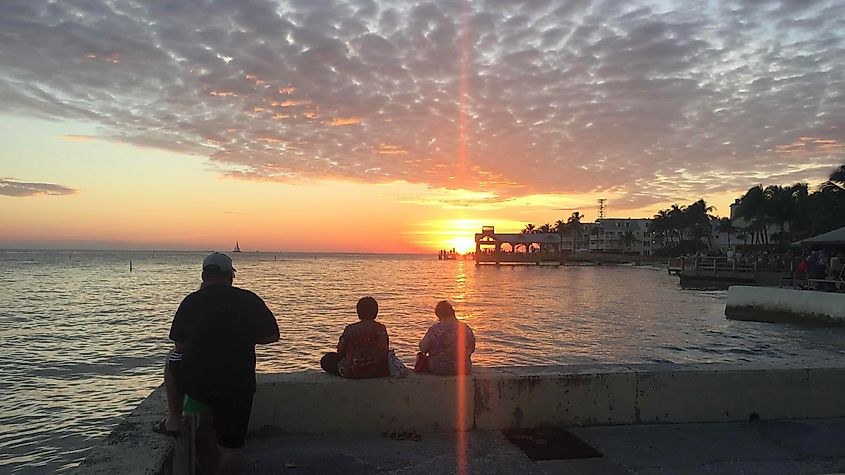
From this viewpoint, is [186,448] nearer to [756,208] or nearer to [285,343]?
[285,343]

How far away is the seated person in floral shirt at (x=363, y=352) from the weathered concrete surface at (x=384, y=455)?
0.53 m

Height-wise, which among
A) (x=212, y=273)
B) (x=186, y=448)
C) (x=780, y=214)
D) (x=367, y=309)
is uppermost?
(x=780, y=214)

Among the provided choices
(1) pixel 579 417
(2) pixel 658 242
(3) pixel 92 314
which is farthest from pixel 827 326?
(2) pixel 658 242

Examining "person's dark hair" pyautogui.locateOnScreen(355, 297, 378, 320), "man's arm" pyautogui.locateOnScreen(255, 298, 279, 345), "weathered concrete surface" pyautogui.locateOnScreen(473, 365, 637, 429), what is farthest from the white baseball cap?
"weathered concrete surface" pyautogui.locateOnScreen(473, 365, 637, 429)

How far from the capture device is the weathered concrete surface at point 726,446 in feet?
13.9

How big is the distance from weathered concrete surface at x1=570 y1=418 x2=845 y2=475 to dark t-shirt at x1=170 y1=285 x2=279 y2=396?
2.88m

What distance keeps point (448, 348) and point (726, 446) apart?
7.90 feet

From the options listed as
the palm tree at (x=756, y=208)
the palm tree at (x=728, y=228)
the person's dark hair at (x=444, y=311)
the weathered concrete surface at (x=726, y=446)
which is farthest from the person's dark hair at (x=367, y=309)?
the palm tree at (x=728, y=228)

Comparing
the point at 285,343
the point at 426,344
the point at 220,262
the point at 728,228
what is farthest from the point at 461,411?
the point at 728,228

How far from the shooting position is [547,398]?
5.04m

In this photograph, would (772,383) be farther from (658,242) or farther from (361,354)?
(658,242)

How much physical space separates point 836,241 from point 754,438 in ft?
100

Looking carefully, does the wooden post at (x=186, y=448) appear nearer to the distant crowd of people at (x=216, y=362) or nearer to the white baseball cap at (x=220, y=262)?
the distant crowd of people at (x=216, y=362)

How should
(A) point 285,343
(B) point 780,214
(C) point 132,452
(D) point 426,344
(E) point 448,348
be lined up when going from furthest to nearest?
(B) point 780,214
(A) point 285,343
(D) point 426,344
(E) point 448,348
(C) point 132,452
